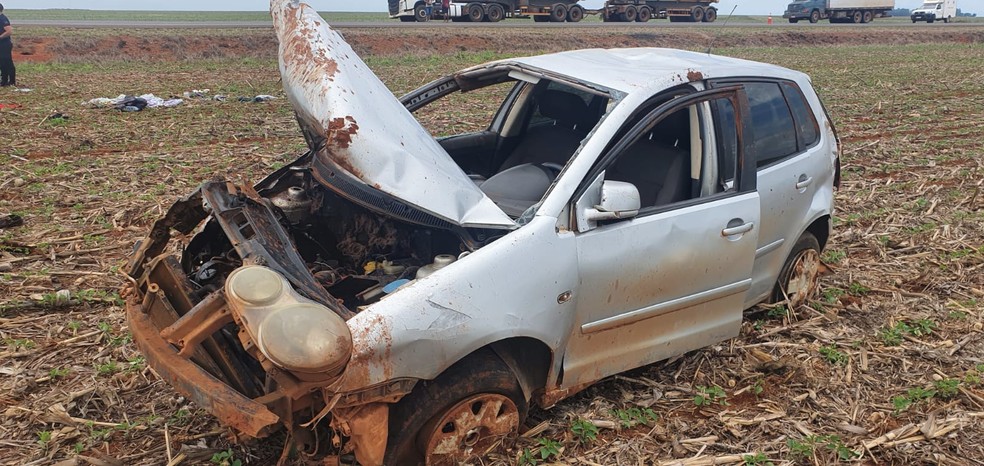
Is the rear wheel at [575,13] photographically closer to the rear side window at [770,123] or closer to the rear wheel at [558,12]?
the rear wheel at [558,12]

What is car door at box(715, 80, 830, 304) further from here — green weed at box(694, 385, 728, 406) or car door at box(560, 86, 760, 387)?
green weed at box(694, 385, 728, 406)

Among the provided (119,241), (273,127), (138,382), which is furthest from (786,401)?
(273,127)

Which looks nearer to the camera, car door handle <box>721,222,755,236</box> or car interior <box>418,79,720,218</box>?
car door handle <box>721,222,755,236</box>

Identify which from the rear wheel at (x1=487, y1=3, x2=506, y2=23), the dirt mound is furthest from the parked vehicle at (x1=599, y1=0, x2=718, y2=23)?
the rear wheel at (x1=487, y1=3, x2=506, y2=23)

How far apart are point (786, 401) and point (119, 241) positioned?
5.40 metres

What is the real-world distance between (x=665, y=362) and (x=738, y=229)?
1.01m

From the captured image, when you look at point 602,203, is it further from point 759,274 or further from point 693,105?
point 759,274

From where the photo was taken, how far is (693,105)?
416cm

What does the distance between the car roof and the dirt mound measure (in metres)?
23.5

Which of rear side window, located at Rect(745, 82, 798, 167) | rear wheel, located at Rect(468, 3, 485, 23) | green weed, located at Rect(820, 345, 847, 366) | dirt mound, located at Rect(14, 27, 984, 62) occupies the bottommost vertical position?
green weed, located at Rect(820, 345, 847, 366)

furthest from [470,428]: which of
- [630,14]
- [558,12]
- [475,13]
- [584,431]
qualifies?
[630,14]

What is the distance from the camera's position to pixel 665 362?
182 inches

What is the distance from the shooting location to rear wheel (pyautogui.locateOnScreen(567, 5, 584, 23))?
4022cm

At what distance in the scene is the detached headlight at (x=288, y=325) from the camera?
8.82ft
